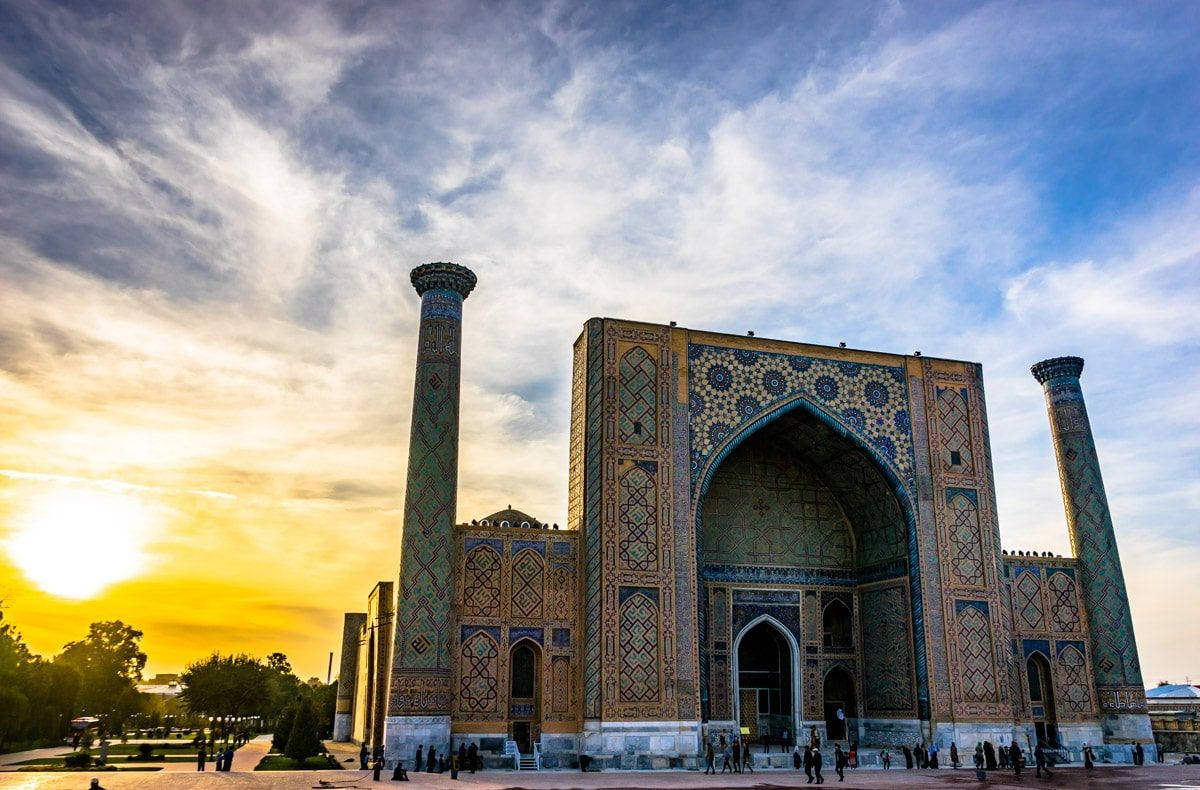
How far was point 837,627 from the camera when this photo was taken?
64.2ft

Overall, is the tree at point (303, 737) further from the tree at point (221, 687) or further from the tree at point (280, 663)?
the tree at point (280, 663)

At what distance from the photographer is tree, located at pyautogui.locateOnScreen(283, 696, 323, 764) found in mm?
15828

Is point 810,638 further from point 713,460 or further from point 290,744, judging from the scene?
point 290,744

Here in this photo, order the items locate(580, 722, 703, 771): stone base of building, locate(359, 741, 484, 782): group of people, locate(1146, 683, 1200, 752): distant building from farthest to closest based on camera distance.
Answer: locate(1146, 683, 1200, 752): distant building < locate(580, 722, 703, 771): stone base of building < locate(359, 741, 484, 782): group of people

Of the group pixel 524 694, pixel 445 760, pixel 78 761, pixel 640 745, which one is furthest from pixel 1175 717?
pixel 78 761

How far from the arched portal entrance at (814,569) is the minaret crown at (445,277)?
5.91 m

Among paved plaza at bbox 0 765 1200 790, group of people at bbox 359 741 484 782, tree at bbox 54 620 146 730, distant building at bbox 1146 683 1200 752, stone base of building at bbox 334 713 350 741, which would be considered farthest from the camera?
tree at bbox 54 620 146 730

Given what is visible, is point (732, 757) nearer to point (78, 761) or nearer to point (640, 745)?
point (640, 745)

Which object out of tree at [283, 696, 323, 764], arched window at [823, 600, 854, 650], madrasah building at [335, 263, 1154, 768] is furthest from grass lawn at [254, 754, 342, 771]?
arched window at [823, 600, 854, 650]

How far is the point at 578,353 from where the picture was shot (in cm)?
1855

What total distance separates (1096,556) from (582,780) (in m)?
12.5

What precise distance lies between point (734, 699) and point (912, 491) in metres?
5.50

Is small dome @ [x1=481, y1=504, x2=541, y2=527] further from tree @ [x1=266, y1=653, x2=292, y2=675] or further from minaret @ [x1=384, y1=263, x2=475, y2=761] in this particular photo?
tree @ [x1=266, y1=653, x2=292, y2=675]

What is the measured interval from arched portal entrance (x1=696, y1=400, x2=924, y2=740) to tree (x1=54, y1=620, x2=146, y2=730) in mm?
23363
